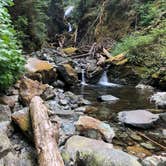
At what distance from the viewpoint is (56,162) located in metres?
2.97

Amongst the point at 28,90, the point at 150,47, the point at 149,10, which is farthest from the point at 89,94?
the point at 149,10

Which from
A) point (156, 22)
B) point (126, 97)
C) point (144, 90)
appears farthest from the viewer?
point (156, 22)

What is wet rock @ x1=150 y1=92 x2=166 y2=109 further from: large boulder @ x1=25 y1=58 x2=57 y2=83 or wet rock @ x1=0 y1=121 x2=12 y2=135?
wet rock @ x1=0 y1=121 x2=12 y2=135

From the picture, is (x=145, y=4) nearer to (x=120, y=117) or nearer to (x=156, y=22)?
(x=156, y=22)

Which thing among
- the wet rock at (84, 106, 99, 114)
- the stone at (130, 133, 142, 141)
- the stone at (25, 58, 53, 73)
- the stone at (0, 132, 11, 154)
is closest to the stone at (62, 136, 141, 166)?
the stone at (0, 132, 11, 154)

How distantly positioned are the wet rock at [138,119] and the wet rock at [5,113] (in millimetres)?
2307

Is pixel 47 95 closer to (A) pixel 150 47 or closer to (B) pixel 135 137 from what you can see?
(B) pixel 135 137

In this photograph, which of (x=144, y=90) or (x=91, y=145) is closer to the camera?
(x=91, y=145)

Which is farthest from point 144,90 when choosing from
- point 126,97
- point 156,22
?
point 156,22

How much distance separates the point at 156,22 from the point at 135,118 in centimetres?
1014

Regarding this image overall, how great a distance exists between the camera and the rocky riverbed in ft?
11.4

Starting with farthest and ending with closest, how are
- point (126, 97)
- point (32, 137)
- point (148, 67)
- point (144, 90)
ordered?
Answer: point (148, 67), point (144, 90), point (126, 97), point (32, 137)

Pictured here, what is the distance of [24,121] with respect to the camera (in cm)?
413

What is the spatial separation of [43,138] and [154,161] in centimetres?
154
